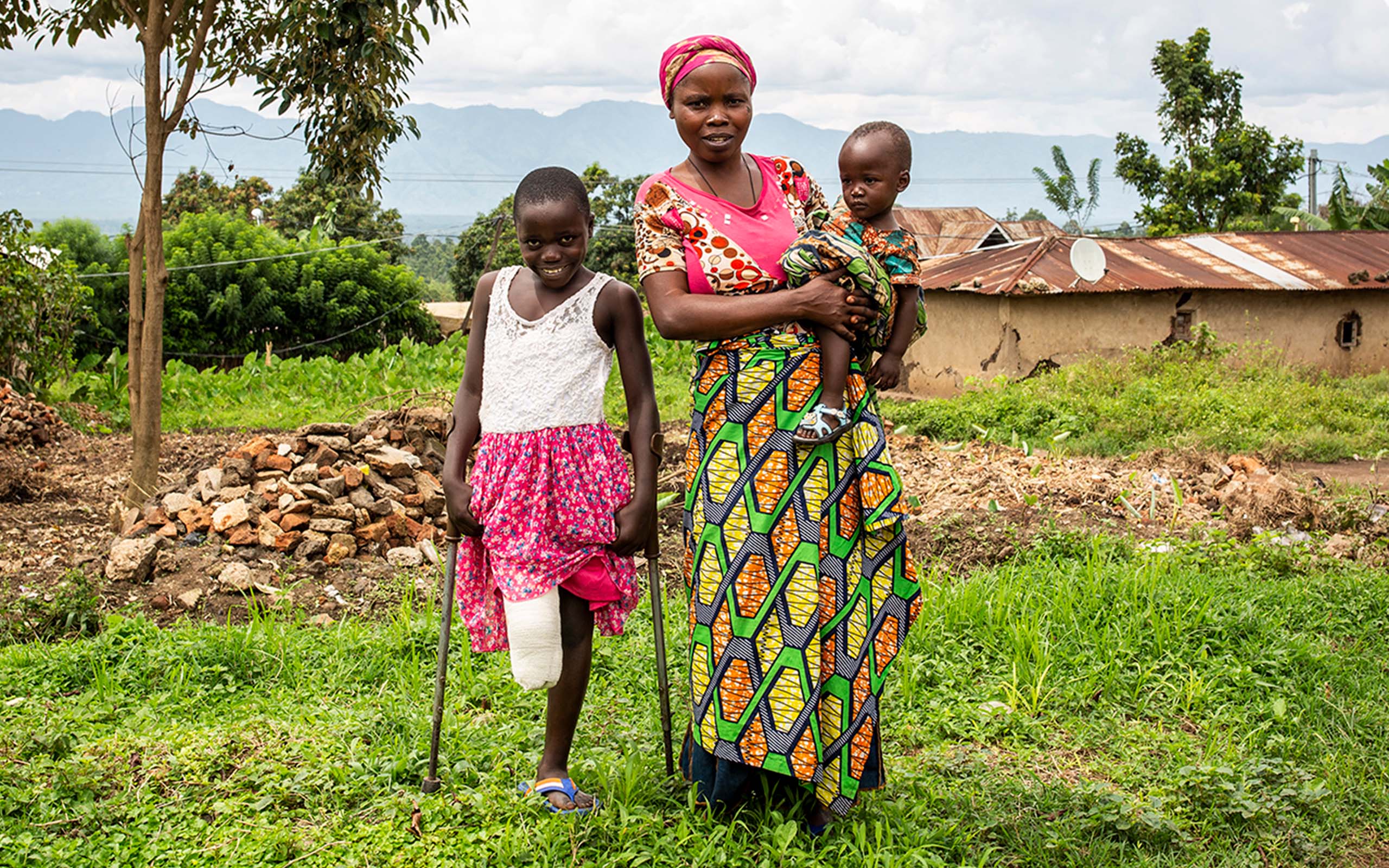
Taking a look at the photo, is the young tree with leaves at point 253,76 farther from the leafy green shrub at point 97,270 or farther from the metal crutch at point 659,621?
the leafy green shrub at point 97,270

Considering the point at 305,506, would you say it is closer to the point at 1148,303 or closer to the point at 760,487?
the point at 760,487

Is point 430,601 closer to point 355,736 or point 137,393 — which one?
point 355,736

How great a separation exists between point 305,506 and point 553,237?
12.6 feet

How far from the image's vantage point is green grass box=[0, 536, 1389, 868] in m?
2.79

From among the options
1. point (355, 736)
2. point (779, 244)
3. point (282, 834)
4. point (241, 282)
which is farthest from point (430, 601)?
point (241, 282)

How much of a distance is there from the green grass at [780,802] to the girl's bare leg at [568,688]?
0.12m

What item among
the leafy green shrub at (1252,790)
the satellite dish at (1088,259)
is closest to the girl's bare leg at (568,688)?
the leafy green shrub at (1252,790)

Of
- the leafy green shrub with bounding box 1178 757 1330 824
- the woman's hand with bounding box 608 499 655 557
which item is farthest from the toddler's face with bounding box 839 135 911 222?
the leafy green shrub with bounding box 1178 757 1330 824

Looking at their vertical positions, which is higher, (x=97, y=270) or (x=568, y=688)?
(x=97, y=270)

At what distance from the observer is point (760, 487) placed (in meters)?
2.64

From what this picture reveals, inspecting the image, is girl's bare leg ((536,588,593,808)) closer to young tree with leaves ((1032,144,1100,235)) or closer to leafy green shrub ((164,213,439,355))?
leafy green shrub ((164,213,439,355))

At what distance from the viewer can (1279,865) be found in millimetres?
2895

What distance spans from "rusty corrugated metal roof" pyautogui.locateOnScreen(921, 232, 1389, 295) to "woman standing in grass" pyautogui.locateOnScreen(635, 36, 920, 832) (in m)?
11.2

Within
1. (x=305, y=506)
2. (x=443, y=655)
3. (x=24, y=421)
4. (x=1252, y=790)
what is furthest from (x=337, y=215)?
(x=1252, y=790)
